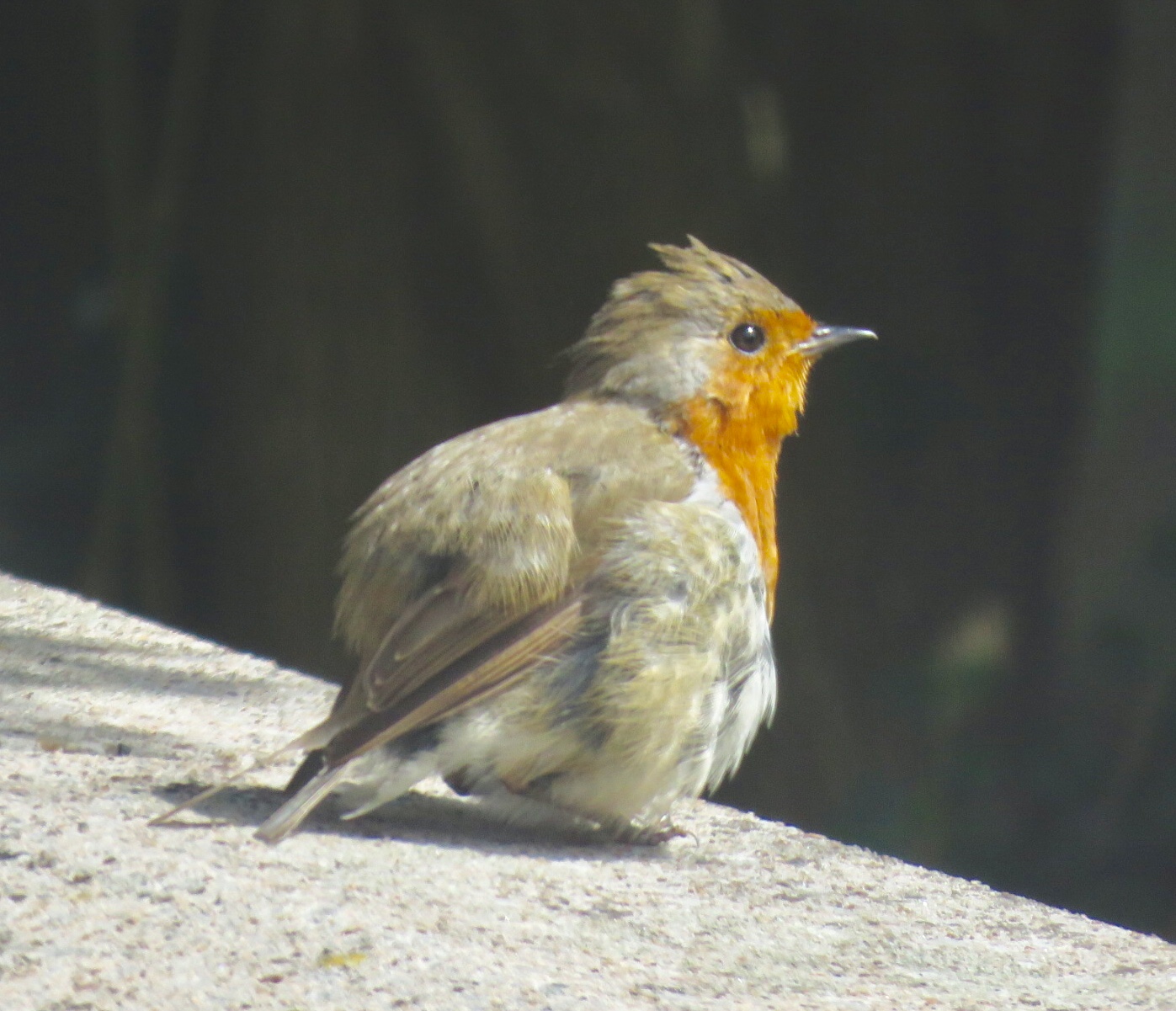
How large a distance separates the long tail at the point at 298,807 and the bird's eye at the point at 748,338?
1443 mm

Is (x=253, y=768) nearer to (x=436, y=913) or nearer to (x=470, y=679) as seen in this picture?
(x=470, y=679)

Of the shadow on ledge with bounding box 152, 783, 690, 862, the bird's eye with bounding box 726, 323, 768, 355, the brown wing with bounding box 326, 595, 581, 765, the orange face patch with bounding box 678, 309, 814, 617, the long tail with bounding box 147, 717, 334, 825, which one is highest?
the bird's eye with bounding box 726, 323, 768, 355

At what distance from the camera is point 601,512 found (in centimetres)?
312

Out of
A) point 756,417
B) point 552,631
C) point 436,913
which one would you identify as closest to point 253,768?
point 552,631

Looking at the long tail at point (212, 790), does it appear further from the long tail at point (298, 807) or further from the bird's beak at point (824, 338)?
the bird's beak at point (824, 338)

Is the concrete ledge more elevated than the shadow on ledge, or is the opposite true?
the concrete ledge

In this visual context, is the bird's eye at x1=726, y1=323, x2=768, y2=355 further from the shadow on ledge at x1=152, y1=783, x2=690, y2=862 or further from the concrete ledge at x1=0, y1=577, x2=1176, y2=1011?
the shadow on ledge at x1=152, y1=783, x2=690, y2=862

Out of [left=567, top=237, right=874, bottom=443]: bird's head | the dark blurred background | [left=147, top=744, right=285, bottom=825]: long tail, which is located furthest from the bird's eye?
the dark blurred background

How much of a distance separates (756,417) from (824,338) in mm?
362

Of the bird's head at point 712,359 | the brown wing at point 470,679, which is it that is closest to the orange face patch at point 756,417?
the bird's head at point 712,359

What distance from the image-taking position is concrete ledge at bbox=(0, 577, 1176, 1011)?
213 centimetres

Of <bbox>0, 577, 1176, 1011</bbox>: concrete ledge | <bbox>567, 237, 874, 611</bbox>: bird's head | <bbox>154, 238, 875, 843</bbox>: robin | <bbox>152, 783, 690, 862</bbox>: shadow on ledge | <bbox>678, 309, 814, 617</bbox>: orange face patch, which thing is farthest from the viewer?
<bbox>567, 237, 874, 611</bbox>: bird's head

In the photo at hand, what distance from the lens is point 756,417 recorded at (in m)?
3.71

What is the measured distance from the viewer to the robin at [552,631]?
2.86 metres
